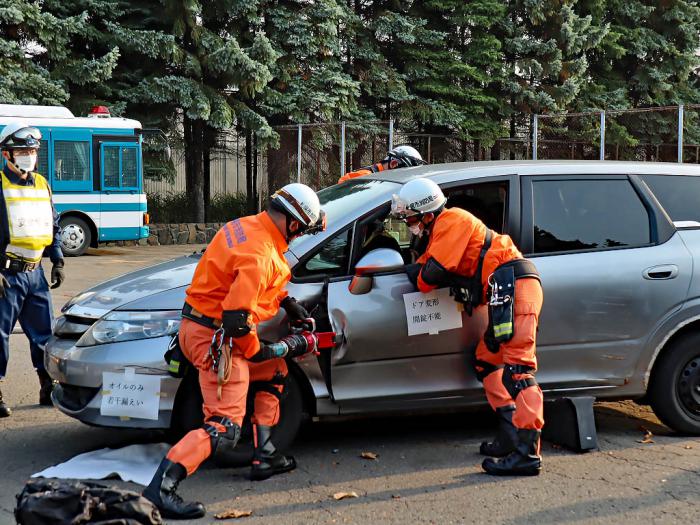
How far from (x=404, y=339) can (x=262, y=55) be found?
17.2 metres

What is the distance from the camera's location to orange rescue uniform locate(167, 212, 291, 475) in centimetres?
403

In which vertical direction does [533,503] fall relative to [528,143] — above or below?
below

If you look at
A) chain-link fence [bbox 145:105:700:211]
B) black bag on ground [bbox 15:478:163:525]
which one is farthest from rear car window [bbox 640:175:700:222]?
chain-link fence [bbox 145:105:700:211]

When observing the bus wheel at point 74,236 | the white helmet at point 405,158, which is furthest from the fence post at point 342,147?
the white helmet at point 405,158

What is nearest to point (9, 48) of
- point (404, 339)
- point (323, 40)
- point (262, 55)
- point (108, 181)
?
point (108, 181)

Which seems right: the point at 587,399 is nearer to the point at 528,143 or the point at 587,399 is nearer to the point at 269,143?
the point at 269,143

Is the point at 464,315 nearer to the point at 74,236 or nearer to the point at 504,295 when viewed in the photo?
the point at 504,295

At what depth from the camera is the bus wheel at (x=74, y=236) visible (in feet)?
57.6

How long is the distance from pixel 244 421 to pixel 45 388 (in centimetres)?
209

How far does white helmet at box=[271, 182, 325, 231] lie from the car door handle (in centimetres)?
215

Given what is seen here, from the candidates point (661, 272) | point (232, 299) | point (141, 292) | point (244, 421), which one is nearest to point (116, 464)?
point (244, 421)

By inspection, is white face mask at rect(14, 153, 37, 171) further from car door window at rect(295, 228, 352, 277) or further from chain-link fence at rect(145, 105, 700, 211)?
chain-link fence at rect(145, 105, 700, 211)

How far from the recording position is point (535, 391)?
4645 mm

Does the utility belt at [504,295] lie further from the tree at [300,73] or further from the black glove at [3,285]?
the tree at [300,73]
